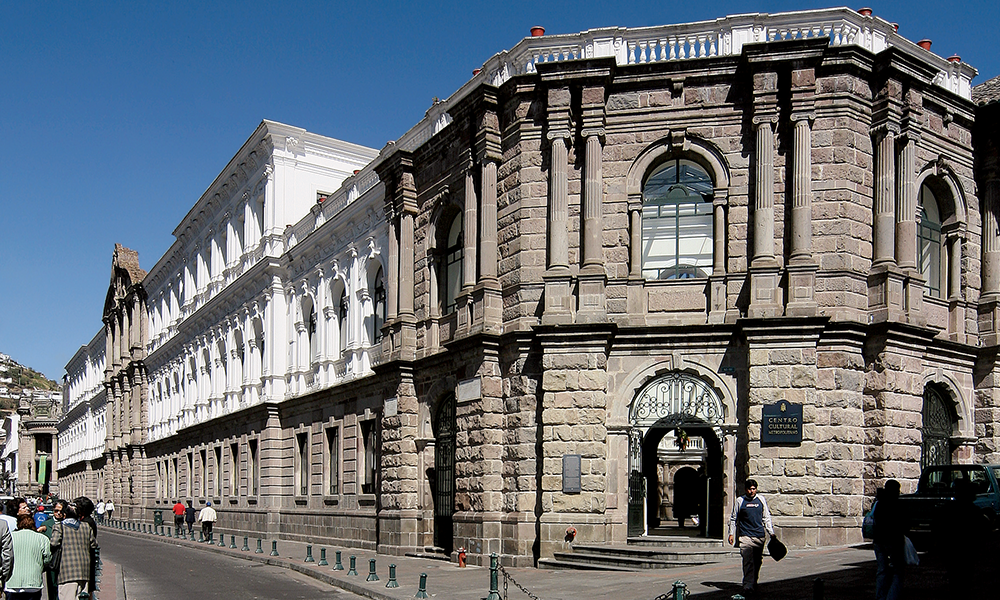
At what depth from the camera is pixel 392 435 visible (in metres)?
25.7

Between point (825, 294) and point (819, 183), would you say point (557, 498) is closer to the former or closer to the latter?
→ point (825, 294)

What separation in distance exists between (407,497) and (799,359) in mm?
10516

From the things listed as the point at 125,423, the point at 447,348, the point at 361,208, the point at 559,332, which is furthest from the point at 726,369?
the point at 125,423

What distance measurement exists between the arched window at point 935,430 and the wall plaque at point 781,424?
3369mm

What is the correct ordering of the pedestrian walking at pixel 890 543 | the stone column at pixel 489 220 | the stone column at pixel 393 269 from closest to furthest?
the pedestrian walking at pixel 890 543
the stone column at pixel 489 220
the stone column at pixel 393 269

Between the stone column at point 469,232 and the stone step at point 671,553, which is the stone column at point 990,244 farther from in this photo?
the stone column at point 469,232

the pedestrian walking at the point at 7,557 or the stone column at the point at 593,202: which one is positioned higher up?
the stone column at the point at 593,202

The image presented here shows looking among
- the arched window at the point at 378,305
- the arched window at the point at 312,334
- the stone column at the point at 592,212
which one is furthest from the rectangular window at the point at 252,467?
the stone column at the point at 592,212

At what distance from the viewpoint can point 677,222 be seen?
69.3ft

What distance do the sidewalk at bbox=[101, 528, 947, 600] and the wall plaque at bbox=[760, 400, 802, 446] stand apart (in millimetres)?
2057

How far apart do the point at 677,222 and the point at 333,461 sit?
15136 millimetres

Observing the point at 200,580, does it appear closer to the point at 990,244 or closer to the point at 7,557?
the point at 7,557

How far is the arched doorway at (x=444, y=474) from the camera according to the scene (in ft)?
79.1

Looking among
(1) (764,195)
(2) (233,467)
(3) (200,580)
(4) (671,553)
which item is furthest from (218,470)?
(1) (764,195)
